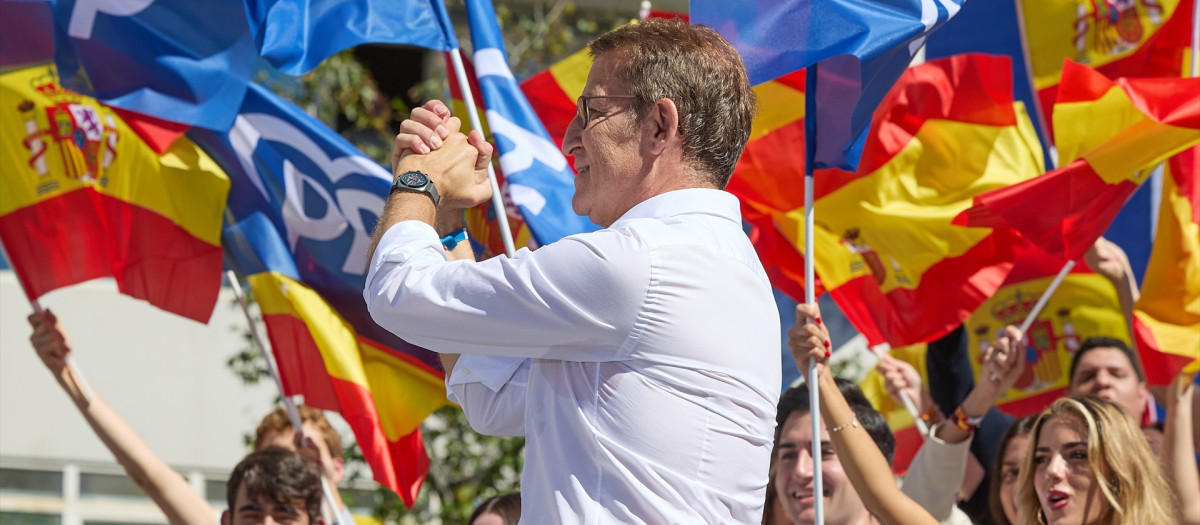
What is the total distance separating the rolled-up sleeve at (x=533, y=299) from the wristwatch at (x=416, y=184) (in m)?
0.18

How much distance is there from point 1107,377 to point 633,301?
3688 millimetres

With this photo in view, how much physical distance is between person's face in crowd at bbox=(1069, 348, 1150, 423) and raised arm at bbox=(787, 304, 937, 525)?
5.67ft

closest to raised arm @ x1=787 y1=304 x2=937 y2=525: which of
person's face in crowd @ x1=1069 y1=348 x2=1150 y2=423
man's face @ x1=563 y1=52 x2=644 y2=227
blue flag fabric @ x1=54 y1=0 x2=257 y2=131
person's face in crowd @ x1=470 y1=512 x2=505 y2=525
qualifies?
person's face in crowd @ x1=470 y1=512 x2=505 y2=525

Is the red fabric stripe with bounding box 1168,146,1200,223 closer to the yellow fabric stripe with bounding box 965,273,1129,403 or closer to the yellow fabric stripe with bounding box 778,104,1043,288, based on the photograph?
the yellow fabric stripe with bounding box 778,104,1043,288

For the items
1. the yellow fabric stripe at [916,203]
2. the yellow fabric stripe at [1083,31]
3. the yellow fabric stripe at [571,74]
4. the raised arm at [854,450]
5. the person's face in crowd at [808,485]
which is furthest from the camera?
the yellow fabric stripe at [1083,31]

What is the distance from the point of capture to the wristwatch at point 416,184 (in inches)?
97.0

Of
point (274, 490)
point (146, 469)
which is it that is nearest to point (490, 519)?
point (274, 490)

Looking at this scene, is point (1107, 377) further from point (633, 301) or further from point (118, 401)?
point (118, 401)

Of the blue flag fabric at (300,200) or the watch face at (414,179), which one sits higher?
the blue flag fabric at (300,200)

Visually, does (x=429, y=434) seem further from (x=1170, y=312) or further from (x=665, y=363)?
(x=665, y=363)

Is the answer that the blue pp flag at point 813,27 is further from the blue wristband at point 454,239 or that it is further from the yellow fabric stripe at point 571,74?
the yellow fabric stripe at point 571,74

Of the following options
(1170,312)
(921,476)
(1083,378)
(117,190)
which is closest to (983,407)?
(921,476)

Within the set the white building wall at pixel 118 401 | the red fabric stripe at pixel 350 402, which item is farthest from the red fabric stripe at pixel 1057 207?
the white building wall at pixel 118 401

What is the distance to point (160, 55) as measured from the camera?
5.43 metres
